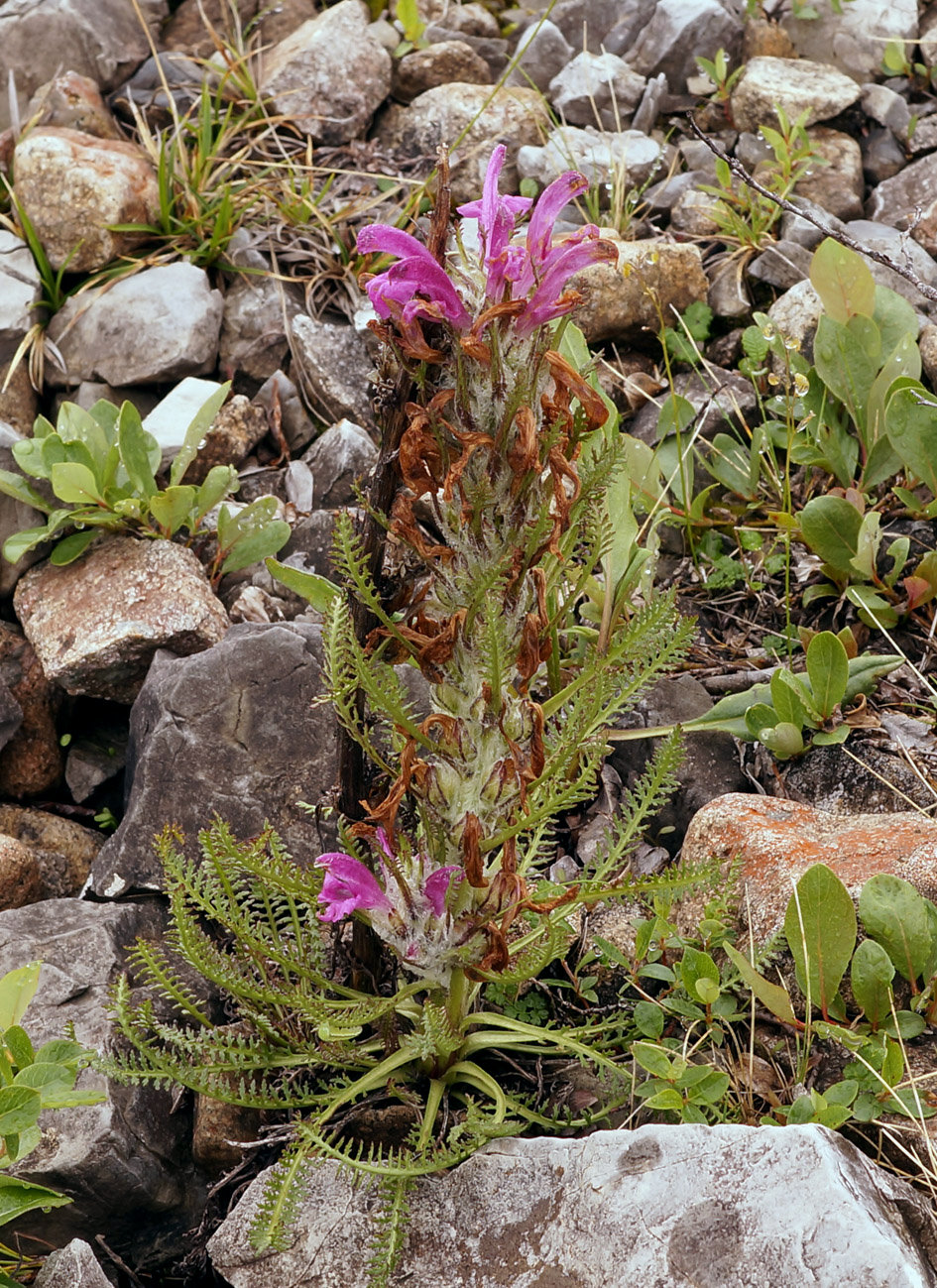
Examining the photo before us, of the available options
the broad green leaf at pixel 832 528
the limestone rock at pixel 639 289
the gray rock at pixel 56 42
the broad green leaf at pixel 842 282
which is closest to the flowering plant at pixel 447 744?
the broad green leaf at pixel 832 528

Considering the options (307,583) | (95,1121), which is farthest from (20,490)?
Result: (95,1121)

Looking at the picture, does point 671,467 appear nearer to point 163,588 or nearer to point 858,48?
point 163,588

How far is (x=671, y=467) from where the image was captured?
11.5ft

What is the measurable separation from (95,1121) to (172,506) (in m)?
1.69

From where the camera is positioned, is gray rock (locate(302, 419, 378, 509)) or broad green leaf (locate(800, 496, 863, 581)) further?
gray rock (locate(302, 419, 378, 509))

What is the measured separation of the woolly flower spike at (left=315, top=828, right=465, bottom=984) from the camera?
79.6 inches

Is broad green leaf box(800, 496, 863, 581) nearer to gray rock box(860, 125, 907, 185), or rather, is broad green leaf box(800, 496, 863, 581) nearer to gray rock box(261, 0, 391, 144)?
gray rock box(860, 125, 907, 185)

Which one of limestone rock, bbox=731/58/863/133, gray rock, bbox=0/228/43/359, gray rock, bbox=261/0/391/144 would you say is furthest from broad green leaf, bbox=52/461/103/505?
limestone rock, bbox=731/58/863/133

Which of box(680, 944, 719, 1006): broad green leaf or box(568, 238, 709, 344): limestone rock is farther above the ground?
box(568, 238, 709, 344): limestone rock

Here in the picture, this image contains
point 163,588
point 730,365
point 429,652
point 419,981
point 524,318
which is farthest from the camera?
point 730,365

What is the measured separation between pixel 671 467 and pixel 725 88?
6.90 ft

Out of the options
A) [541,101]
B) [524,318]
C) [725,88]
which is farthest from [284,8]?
[524,318]

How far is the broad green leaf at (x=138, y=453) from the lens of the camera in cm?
336

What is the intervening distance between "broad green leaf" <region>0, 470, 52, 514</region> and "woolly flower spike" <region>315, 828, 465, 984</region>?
6.29ft
